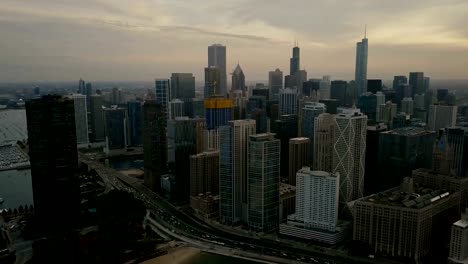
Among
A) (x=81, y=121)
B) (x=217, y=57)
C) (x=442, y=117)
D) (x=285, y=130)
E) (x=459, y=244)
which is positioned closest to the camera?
(x=459, y=244)

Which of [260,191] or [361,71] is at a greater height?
[361,71]

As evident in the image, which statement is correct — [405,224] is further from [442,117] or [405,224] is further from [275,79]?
[275,79]

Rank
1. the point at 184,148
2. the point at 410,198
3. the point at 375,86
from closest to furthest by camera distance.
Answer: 1. the point at 410,198
2. the point at 184,148
3. the point at 375,86

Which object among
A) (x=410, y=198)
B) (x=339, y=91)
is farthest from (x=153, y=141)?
(x=339, y=91)

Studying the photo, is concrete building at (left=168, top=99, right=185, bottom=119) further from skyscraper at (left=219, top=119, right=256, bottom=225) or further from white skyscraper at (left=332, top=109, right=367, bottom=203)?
white skyscraper at (left=332, top=109, right=367, bottom=203)

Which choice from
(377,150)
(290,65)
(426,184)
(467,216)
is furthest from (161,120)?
(290,65)

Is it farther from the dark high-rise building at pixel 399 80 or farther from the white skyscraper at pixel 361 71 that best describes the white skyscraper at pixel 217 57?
the dark high-rise building at pixel 399 80

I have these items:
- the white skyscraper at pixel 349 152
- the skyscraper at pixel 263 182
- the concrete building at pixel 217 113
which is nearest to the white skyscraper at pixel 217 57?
the concrete building at pixel 217 113
